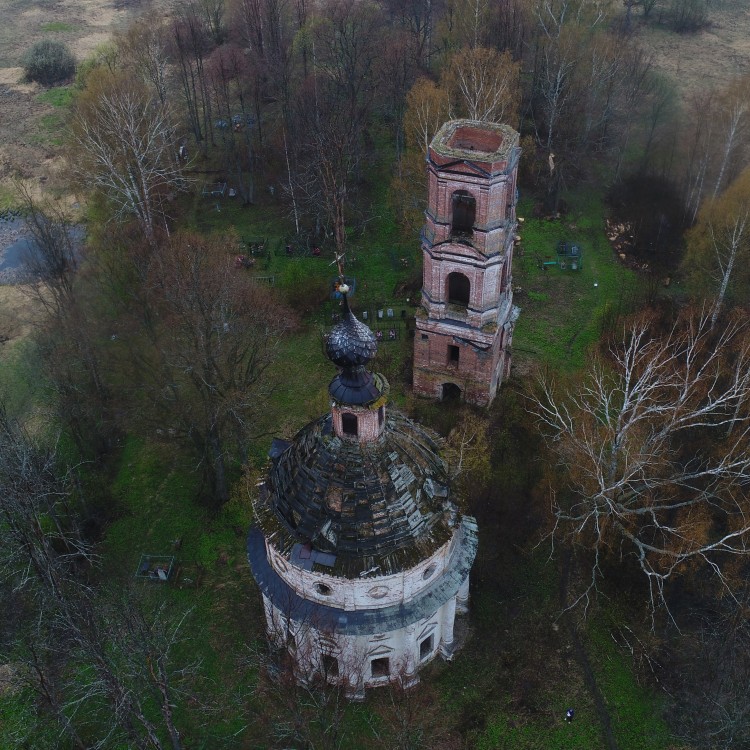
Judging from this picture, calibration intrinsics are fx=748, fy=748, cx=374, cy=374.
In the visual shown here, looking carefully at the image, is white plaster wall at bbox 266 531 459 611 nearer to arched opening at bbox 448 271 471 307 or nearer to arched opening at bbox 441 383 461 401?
arched opening at bbox 448 271 471 307

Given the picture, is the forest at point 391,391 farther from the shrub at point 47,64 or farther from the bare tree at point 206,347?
the shrub at point 47,64

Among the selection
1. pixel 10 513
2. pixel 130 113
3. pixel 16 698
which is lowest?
pixel 16 698

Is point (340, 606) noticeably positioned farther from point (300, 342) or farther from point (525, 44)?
point (525, 44)

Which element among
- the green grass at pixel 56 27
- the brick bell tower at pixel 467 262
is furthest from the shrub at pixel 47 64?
the brick bell tower at pixel 467 262

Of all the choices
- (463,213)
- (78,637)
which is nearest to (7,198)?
(463,213)

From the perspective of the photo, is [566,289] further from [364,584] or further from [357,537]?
[364,584]

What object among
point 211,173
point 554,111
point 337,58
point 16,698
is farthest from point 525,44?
point 16,698

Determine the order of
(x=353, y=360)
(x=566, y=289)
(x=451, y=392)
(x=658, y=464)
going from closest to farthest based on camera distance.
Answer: (x=353, y=360) → (x=658, y=464) → (x=451, y=392) → (x=566, y=289)
